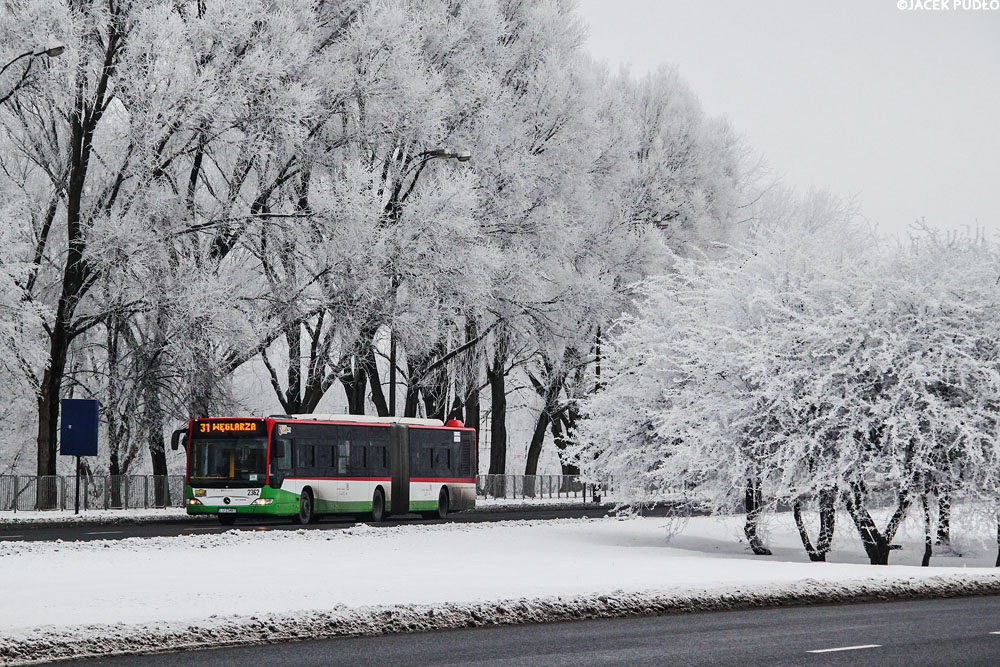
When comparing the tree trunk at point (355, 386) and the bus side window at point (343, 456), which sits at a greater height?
the tree trunk at point (355, 386)

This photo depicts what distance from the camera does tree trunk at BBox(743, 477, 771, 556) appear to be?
2522 centimetres

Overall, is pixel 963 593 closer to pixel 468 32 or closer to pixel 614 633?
pixel 614 633

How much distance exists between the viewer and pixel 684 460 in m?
24.7

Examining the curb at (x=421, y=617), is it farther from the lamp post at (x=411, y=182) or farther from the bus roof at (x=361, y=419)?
the lamp post at (x=411, y=182)

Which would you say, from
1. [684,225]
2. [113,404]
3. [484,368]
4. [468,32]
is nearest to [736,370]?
[113,404]

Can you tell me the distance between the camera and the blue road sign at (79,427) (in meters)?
34.8

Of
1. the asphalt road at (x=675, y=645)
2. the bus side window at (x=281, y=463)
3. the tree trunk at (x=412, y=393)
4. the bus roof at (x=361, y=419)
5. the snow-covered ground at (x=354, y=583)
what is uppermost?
the tree trunk at (x=412, y=393)

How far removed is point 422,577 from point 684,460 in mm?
8442

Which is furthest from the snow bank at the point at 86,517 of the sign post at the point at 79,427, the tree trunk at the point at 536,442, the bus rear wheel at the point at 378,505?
the tree trunk at the point at 536,442

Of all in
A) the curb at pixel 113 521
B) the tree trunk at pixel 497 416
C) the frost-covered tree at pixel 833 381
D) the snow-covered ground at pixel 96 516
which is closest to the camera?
the frost-covered tree at pixel 833 381

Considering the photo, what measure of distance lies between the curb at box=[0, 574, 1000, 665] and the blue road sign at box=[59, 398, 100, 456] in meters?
22.7

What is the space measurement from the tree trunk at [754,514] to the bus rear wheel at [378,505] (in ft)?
46.0

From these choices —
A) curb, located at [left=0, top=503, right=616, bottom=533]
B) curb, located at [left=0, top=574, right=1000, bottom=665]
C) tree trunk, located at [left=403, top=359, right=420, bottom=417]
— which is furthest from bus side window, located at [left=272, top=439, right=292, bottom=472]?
curb, located at [left=0, top=574, right=1000, bottom=665]

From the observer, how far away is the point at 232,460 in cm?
3422
